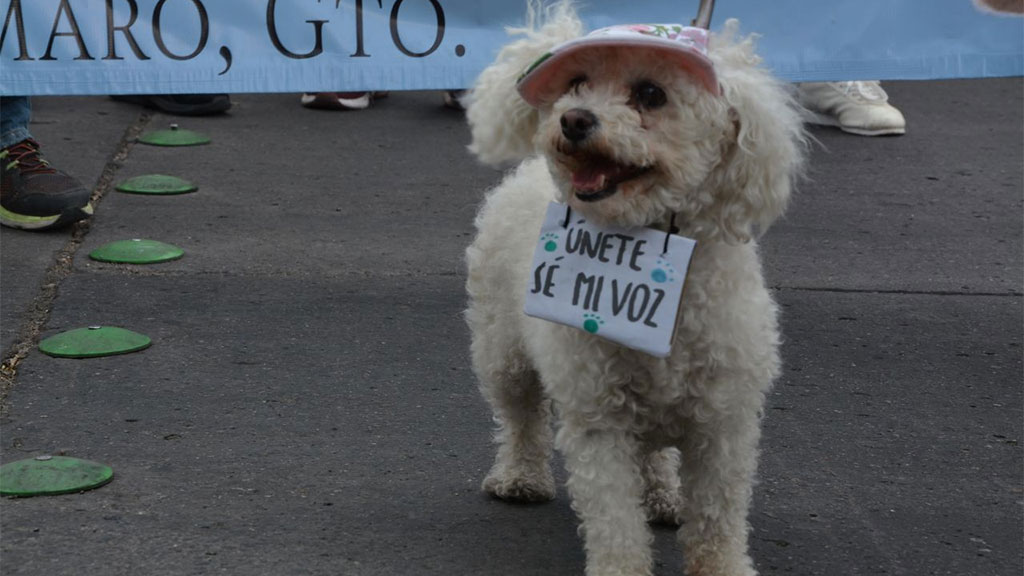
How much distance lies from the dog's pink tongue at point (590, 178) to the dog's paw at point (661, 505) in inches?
46.1

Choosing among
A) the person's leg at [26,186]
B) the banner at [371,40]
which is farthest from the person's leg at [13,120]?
the banner at [371,40]

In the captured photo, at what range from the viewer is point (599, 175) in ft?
10.1

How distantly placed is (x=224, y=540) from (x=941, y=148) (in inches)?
255

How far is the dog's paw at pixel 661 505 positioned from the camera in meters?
3.91

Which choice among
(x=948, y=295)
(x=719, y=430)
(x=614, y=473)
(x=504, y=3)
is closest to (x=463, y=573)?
(x=614, y=473)

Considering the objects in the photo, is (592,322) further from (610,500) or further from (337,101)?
(337,101)

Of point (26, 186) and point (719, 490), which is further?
point (26, 186)

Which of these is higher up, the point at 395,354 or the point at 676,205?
the point at 676,205

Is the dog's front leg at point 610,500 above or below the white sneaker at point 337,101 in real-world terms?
above

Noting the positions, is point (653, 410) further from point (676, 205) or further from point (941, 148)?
point (941, 148)

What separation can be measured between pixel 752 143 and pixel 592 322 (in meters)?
0.55

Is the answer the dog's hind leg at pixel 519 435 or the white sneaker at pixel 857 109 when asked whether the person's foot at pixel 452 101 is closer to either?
the white sneaker at pixel 857 109

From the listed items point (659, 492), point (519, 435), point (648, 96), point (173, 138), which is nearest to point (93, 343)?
point (519, 435)

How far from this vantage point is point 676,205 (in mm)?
3104
